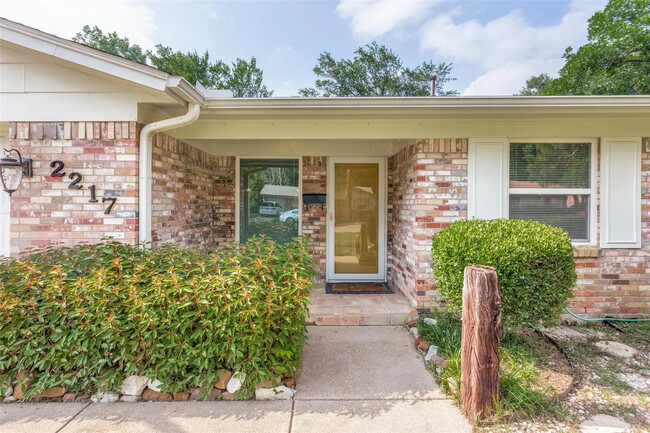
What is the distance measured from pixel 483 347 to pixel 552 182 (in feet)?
8.86

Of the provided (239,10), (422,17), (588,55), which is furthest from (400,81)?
(239,10)

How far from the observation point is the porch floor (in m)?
3.34

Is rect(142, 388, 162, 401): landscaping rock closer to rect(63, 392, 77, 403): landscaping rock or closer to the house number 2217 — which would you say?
rect(63, 392, 77, 403): landscaping rock

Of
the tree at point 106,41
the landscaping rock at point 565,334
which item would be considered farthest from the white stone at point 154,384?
the tree at point 106,41

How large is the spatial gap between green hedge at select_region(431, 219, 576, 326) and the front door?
216 centimetres

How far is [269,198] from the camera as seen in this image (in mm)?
4895

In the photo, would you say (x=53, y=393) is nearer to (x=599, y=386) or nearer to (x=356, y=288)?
(x=356, y=288)

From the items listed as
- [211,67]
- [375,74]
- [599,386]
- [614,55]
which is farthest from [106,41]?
[614,55]

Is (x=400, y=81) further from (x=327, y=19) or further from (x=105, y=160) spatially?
(x=105, y=160)

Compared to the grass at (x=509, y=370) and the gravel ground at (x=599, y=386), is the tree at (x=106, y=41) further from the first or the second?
the gravel ground at (x=599, y=386)

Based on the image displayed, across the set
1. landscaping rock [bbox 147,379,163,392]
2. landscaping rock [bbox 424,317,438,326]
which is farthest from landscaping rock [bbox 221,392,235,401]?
landscaping rock [bbox 424,317,438,326]

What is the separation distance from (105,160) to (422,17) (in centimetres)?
1090

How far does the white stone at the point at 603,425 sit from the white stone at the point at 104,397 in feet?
10.5

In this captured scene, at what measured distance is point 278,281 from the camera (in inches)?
89.0
